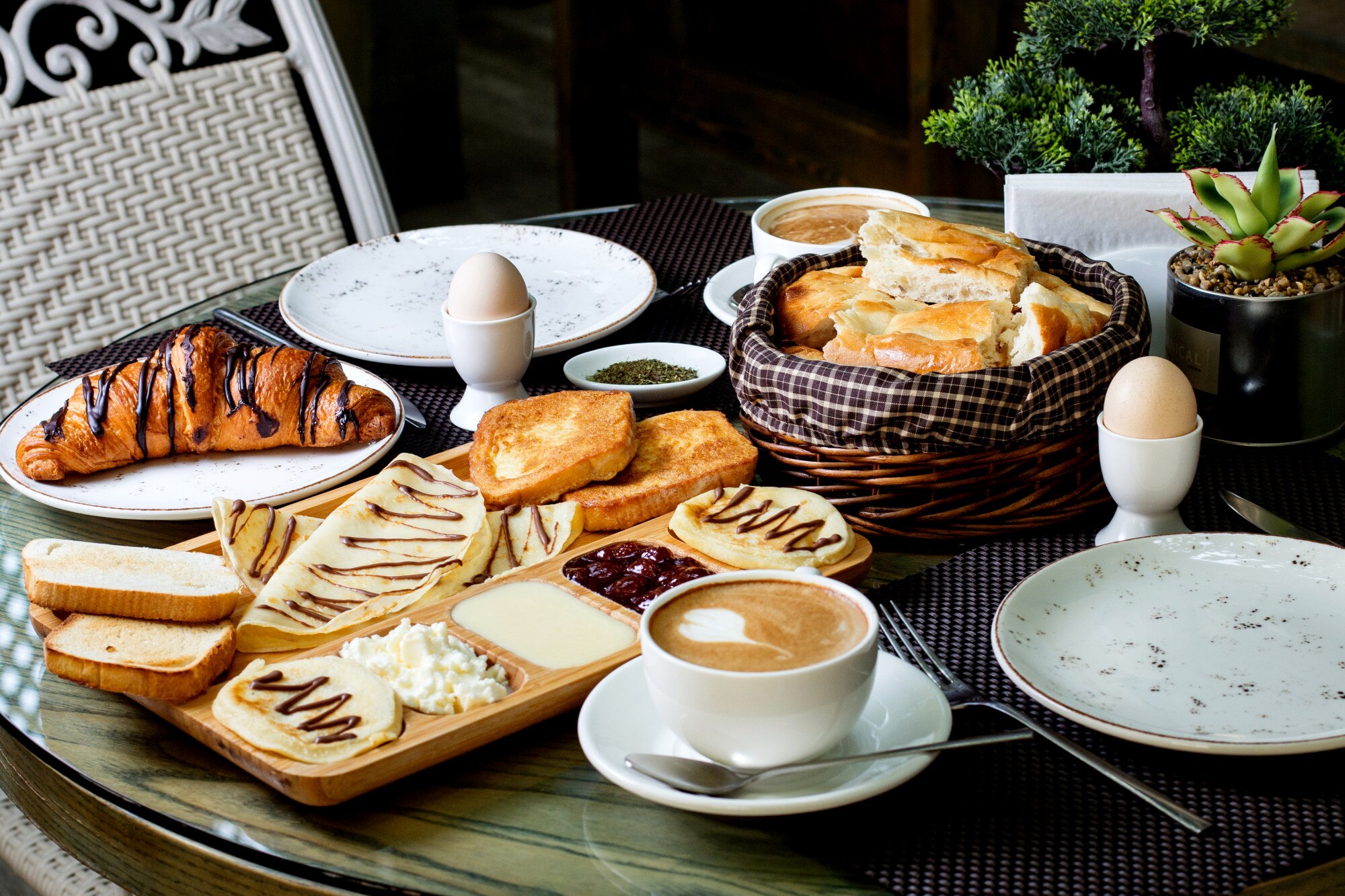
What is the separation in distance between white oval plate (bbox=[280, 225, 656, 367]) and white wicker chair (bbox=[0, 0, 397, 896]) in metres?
0.43

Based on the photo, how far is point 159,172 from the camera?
228 centimetres

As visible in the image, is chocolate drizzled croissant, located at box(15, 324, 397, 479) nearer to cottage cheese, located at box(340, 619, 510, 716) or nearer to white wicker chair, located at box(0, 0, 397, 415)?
cottage cheese, located at box(340, 619, 510, 716)

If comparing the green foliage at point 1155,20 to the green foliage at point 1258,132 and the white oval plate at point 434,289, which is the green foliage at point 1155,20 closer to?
the green foliage at point 1258,132

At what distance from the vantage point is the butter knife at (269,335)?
1587mm

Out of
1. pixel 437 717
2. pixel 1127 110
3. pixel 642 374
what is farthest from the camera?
pixel 1127 110

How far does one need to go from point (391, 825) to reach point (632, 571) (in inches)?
13.7

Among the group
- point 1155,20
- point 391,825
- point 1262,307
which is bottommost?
point 391,825

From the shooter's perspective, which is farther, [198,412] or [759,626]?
[198,412]

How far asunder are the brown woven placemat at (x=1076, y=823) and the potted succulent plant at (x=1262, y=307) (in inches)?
20.8

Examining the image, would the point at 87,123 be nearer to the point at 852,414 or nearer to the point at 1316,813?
the point at 852,414

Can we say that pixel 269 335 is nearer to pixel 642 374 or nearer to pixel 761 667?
pixel 642 374

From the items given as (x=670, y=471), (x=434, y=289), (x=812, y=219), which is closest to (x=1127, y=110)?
(x=812, y=219)

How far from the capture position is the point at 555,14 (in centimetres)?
465

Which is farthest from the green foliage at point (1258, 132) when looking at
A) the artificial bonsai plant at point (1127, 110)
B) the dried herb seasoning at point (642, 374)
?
the dried herb seasoning at point (642, 374)
